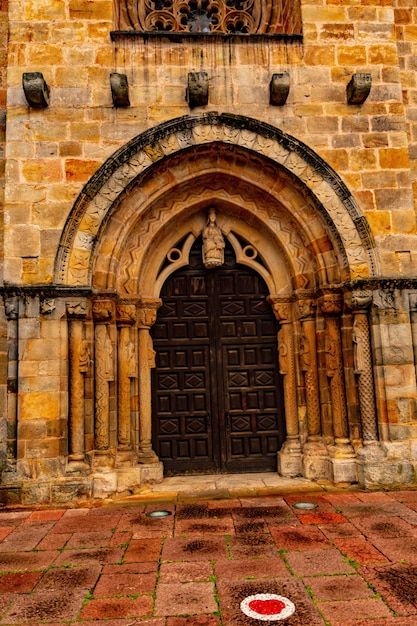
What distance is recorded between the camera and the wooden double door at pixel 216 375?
627 centimetres

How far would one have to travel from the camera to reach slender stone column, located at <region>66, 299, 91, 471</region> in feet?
17.5

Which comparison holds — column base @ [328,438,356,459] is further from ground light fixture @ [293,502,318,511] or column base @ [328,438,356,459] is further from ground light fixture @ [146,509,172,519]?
ground light fixture @ [146,509,172,519]

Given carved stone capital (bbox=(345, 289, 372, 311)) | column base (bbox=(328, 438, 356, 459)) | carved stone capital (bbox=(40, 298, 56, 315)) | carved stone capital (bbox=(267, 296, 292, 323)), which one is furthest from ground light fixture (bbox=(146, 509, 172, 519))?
carved stone capital (bbox=(345, 289, 372, 311))

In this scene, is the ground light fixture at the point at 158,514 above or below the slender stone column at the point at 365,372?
below

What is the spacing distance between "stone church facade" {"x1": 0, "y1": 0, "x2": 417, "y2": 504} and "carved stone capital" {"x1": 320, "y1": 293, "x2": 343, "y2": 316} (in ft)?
0.05

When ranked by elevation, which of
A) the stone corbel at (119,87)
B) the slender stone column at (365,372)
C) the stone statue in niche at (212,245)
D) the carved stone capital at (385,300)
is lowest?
the slender stone column at (365,372)

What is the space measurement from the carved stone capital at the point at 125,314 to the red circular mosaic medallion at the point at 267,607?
3622 mm

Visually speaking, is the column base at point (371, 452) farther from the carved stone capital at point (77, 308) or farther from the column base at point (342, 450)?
the carved stone capital at point (77, 308)

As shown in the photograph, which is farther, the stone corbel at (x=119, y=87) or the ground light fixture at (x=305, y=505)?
the stone corbel at (x=119, y=87)

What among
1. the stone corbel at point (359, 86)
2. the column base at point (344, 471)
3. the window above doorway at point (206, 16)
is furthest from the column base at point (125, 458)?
the window above doorway at point (206, 16)

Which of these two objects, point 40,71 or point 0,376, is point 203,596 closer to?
point 0,376

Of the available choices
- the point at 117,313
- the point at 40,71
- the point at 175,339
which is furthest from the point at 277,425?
the point at 40,71

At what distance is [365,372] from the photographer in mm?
5629

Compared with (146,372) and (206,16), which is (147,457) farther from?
(206,16)
